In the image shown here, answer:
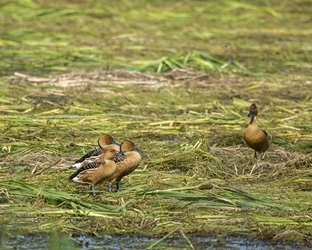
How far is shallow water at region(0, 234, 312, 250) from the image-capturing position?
675 cm

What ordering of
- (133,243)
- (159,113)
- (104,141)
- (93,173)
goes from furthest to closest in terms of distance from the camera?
(159,113) < (104,141) < (93,173) < (133,243)

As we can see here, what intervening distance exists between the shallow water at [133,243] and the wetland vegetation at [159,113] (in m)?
0.07

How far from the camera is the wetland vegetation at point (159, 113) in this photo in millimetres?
7398

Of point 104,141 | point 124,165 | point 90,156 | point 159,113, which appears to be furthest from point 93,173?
point 159,113

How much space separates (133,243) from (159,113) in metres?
5.38

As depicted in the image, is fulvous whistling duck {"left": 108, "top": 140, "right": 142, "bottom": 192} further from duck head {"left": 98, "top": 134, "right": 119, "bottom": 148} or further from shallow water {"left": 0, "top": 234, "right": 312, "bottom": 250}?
shallow water {"left": 0, "top": 234, "right": 312, "bottom": 250}

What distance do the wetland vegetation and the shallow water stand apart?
0.07m

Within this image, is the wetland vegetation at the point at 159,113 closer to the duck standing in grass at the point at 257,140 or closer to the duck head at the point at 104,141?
the duck standing in grass at the point at 257,140

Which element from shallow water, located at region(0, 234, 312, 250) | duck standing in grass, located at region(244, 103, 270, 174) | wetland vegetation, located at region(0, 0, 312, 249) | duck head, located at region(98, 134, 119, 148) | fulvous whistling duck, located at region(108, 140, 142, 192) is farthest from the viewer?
duck standing in grass, located at region(244, 103, 270, 174)

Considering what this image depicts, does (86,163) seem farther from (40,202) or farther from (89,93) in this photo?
(89,93)

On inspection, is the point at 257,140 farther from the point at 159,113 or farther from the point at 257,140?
the point at 159,113

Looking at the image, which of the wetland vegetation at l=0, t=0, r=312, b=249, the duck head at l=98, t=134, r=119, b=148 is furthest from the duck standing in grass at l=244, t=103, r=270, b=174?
the duck head at l=98, t=134, r=119, b=148

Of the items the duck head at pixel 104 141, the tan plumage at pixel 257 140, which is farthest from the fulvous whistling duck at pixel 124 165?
the tan plumage at pixel 257 140

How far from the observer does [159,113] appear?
1212cm
